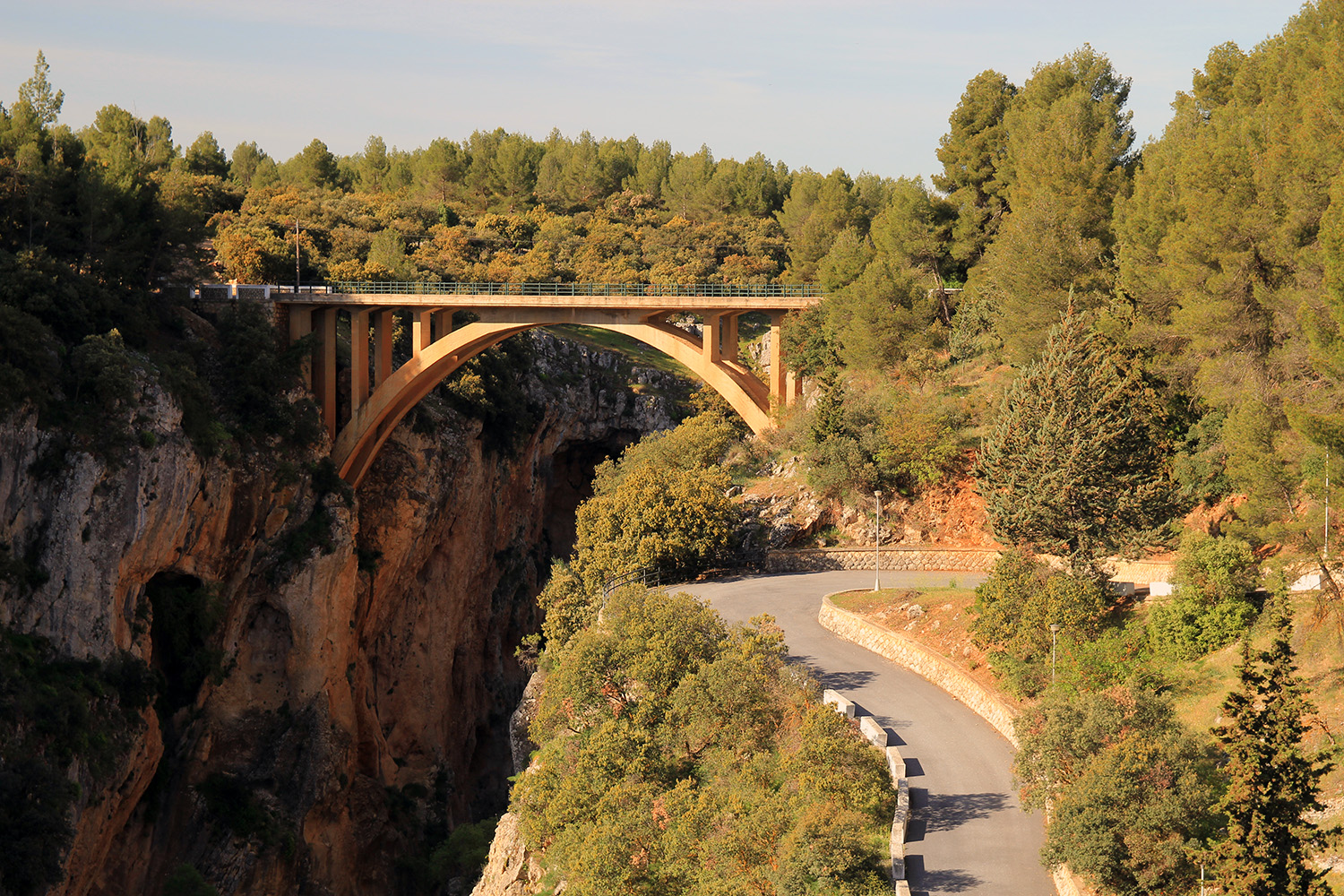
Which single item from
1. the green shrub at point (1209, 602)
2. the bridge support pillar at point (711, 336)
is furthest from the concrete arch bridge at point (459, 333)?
the green shrub at point (1209, 602)

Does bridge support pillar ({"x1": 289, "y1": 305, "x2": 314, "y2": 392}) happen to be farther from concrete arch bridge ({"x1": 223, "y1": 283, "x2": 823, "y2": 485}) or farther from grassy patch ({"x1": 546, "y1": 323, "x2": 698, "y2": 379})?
grassy patch ({"x1": 546, "y1": 323, "x2": 698, "y2": 379})

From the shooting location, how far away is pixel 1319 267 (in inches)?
1088

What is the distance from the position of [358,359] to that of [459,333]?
4.93 meters

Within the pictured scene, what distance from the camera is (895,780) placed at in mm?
23062

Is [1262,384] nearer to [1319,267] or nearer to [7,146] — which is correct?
[1319,267]

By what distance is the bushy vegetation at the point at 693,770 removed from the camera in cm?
1989

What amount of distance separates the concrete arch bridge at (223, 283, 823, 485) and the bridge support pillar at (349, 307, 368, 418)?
38 millimetres

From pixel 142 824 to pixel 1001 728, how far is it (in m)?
26.8

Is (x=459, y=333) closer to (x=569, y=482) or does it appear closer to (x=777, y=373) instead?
(x=777, y=373)

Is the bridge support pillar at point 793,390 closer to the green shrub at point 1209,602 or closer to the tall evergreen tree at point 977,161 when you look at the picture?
the tall evergreen tree at point 977,161

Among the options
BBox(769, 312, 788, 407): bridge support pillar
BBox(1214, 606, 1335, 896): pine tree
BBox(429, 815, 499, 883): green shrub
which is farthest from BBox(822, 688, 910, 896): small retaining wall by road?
BBox(429, 815, 499, 883): green shrub

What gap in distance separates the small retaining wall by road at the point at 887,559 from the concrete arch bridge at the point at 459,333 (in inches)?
252

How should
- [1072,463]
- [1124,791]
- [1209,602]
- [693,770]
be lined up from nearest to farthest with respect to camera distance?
[1124,791] → [693,770] → [1209,602] → [1072,463]

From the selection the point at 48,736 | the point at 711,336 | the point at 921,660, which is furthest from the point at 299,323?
the point at 921,660
